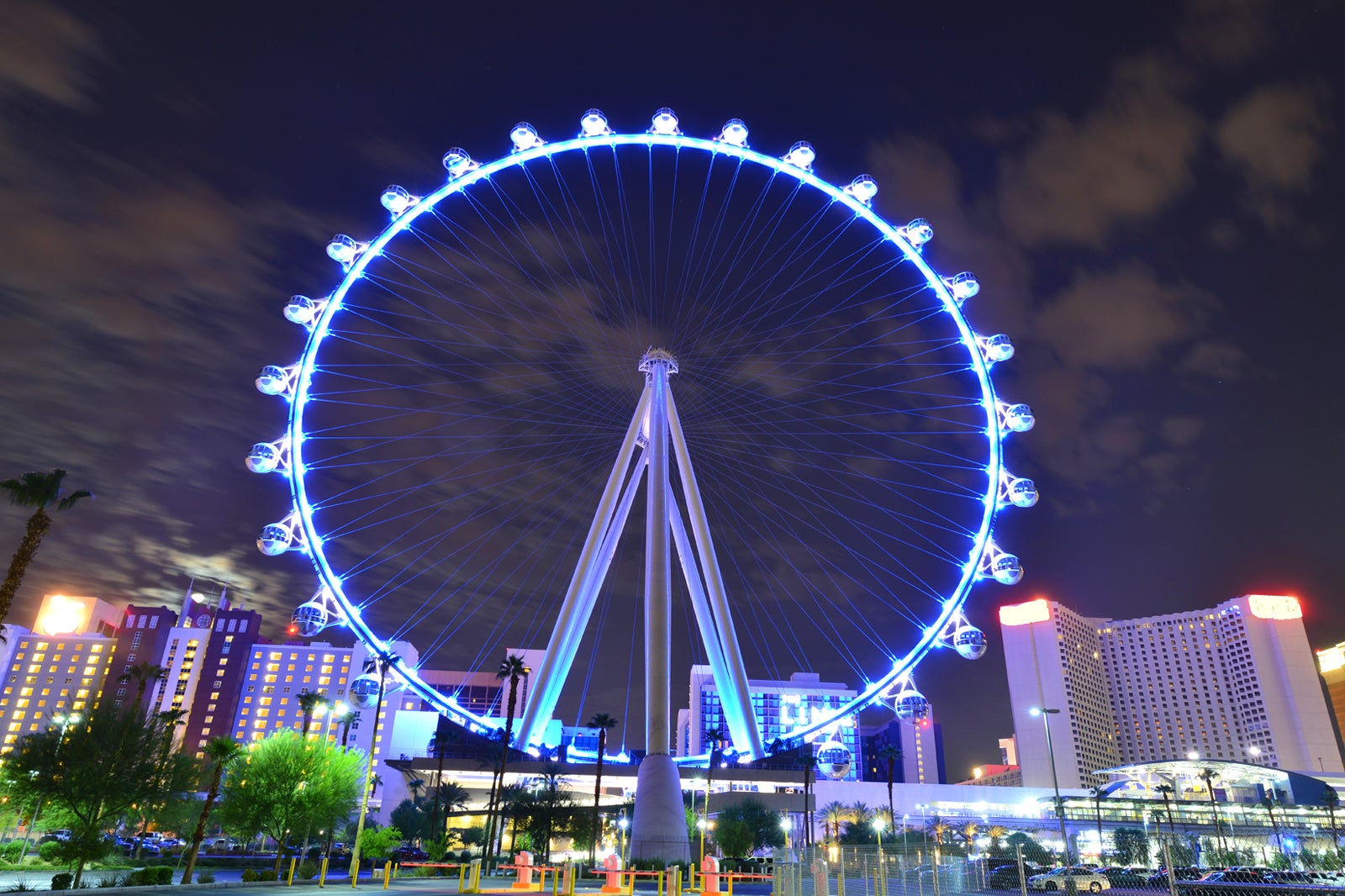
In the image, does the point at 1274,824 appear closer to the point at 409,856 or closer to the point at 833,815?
the point at 833,815

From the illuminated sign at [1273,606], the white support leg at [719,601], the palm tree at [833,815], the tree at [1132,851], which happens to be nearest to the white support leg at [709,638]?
the white support leg at [719,601]

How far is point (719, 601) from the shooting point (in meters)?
39.2

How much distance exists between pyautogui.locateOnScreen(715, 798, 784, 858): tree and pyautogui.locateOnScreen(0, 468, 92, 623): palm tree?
160 ft

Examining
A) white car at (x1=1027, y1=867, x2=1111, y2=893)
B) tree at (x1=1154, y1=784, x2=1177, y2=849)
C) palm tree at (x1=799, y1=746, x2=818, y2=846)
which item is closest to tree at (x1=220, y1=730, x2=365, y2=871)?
white car at (x1=1027, y1=867, x2=1111, y2=893)

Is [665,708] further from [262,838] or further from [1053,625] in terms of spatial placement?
[1053,625]

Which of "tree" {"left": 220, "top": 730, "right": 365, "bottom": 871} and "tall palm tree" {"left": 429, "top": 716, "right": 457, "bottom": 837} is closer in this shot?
"tree" {"left": 220, "top": 730, "right": 365, "bottom": 871}

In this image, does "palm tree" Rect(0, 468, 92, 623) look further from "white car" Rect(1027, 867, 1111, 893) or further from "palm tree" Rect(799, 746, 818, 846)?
"palm tree" Rect(799, 746, 818, 846)

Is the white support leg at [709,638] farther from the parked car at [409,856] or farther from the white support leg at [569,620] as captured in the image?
the parked car at [409,856]

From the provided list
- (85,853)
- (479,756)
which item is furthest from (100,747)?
(479,756)

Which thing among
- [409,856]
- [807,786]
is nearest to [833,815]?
[807,786]

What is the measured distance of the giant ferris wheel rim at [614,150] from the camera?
112 feet

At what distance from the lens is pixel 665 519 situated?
128 feet

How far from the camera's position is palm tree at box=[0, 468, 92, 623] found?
28531mm

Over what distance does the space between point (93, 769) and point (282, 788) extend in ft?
34.6
